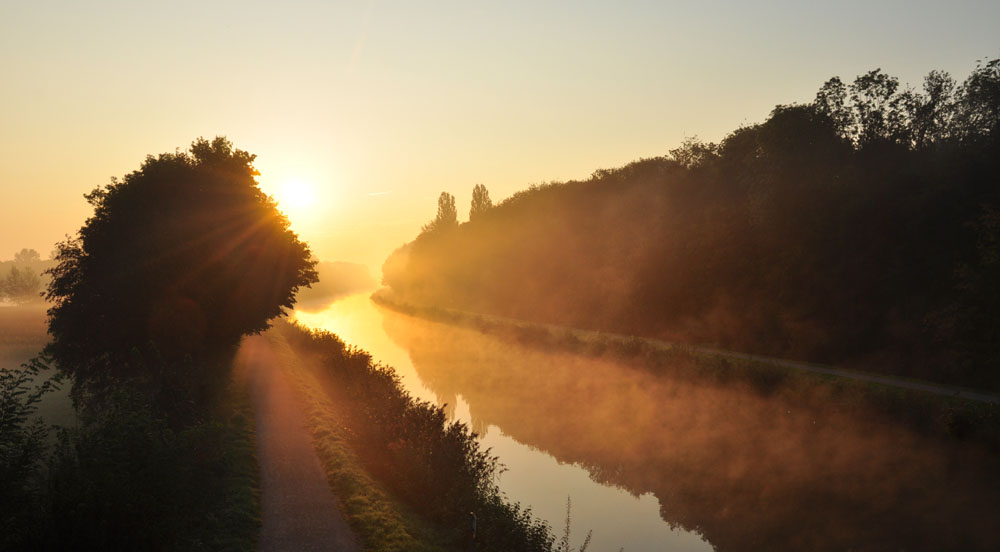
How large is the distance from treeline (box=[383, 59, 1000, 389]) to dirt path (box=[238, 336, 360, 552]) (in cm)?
2641

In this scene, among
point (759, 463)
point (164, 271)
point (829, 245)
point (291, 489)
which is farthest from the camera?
point (829, 245)

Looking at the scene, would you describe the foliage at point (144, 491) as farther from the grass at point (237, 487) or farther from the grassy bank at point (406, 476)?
the grassy bank at point (406, 476)

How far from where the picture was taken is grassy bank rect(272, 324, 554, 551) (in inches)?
496

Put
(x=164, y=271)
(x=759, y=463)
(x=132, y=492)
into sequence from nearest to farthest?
(x=132, y=492), (x=759, y=463), (x=164, y=271)

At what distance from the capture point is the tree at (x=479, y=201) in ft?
327

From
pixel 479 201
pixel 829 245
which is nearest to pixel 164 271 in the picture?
pixel 829 245

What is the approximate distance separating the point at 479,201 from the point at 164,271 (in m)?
79.3

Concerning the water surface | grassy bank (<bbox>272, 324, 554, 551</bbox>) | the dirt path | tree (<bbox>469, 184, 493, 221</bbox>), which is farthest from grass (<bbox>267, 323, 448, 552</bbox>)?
tree (<bbox>469, 184, 493, 221</bbox>)

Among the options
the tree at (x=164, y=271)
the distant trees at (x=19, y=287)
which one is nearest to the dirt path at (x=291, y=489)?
the tree at (x=164, y=271)

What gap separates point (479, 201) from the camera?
3974 inches

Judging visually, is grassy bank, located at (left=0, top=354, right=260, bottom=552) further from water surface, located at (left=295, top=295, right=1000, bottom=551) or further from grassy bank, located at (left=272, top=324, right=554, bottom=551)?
water surface, located at (left=295, top=295, right=1000, bottom=551)

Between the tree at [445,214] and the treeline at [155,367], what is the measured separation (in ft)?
228

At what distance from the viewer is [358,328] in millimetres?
71188

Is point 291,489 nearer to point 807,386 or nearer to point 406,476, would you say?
point 406,476
